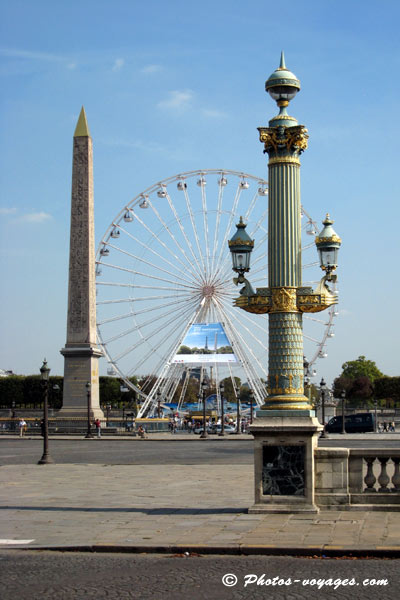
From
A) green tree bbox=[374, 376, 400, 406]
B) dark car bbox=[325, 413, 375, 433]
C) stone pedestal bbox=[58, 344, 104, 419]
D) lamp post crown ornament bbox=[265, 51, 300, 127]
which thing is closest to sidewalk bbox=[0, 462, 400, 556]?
lamp post crown ornament bbox=[265, 51, 300, 127]

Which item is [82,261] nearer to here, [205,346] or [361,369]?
[205,346]

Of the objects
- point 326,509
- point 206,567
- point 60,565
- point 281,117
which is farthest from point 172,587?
point 281,117

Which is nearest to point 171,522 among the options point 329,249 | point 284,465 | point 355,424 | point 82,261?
point 284,465

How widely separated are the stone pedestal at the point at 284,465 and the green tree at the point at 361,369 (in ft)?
489

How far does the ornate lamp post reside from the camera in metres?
13.1

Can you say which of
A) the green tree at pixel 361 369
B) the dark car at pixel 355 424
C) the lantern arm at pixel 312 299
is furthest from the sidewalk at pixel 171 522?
the green tree at pixel 361 369

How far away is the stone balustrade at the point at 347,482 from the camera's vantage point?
13.2 m

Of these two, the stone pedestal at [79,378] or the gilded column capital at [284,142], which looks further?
the stone pedestal at [79,378]

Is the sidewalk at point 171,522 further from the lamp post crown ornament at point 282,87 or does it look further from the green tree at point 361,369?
the green tree at point 361,369

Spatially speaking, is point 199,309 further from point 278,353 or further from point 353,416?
point 278,353

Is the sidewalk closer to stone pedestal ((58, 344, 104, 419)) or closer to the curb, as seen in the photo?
the curb

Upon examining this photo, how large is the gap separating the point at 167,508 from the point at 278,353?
311 cm

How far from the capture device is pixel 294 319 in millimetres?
13969

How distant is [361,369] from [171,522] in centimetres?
15310
